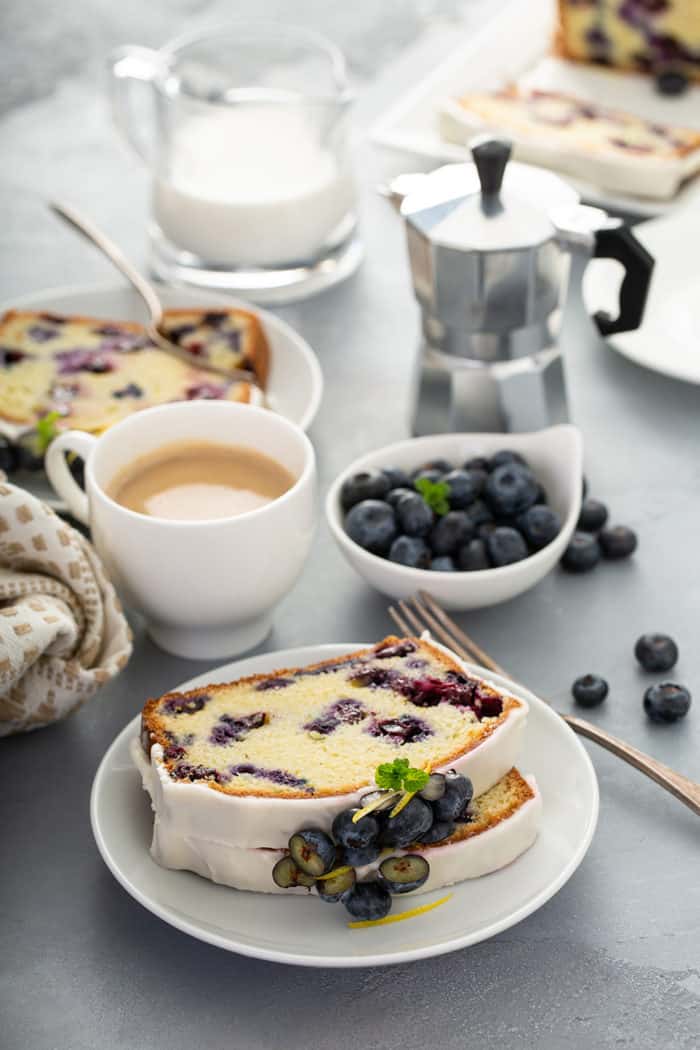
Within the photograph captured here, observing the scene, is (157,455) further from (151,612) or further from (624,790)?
(624,790)

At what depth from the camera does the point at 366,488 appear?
132 cm

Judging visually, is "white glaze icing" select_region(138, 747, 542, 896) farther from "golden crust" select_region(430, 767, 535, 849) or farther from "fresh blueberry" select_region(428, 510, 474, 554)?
"fresh blueberry" select_region(428, 510, 474, 554)

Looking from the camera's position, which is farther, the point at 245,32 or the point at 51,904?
the point at 245,32

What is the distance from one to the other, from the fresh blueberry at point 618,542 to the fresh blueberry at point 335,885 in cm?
55

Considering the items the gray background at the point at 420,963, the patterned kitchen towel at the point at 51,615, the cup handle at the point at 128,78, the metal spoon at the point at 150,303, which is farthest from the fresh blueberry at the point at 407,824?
the cup handle at the point at 128,78

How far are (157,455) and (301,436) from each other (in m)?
0.14

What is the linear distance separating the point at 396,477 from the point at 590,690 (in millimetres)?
296

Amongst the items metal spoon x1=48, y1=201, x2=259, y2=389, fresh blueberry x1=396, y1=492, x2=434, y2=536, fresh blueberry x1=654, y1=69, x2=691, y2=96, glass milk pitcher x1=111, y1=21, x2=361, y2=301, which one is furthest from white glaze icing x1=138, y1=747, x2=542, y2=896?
fresh blueberry x1=654, y1=69, x2=691, y2=96

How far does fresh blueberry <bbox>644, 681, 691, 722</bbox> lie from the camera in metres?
1.17

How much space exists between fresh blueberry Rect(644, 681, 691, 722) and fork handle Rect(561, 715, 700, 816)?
0.06 metres

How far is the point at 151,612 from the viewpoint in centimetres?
→ 122

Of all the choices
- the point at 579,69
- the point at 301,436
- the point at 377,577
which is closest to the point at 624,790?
the point at 377,577

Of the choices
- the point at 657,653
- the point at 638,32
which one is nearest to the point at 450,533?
the point at 657,653

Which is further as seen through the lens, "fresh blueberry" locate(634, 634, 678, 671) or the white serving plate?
the white serving plate
